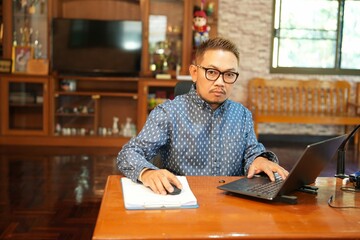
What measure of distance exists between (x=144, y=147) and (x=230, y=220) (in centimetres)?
57

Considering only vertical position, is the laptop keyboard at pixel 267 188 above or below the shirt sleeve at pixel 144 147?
below

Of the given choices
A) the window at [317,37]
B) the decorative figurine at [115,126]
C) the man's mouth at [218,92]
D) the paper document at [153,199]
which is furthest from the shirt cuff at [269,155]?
the window at [317,37]

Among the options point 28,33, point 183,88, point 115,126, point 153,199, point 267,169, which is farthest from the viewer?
point 115,126

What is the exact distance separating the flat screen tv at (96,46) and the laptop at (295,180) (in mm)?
4186

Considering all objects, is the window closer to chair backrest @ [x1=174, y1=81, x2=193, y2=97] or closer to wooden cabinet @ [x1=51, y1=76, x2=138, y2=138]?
wooden cabinet @ [x1=51, y1=76, x2=138, y2=138]

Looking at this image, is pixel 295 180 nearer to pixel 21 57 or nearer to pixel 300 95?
pixel 21 57

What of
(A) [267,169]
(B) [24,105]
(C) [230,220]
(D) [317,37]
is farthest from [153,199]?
(D) [317,37]

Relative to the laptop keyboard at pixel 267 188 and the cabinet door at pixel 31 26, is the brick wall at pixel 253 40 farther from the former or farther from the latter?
the laptop keyboard at pixel 267 188

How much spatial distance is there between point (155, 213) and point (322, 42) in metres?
5.49

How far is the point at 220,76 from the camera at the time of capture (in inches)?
64.9

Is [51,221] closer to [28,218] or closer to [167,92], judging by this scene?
[28,218]

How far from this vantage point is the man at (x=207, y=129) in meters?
1.66

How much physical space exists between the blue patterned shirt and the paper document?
14.2 inches

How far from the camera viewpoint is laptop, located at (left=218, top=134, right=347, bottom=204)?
1.27m
